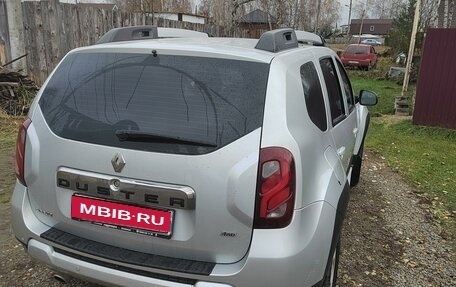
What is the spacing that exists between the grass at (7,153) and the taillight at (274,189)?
135 inches

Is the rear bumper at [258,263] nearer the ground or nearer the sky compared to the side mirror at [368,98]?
nearer the ground

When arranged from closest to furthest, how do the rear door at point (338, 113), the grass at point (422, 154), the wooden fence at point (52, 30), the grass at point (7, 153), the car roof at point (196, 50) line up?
the car roof at point (196, 50)
the rear door at point (338, 113)
the grass at point (7, 153)
the grass at point (422, 154)
the wooden fence at point (52, 30)

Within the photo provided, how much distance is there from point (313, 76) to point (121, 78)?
3.98 ft

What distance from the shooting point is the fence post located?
7492 mm

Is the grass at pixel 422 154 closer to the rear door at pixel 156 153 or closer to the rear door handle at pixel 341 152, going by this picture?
the rear door handle at pixel 341 152

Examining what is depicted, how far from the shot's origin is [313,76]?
272cm

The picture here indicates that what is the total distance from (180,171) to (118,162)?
33 cm

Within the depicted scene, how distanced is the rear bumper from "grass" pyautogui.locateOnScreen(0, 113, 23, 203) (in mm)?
2598

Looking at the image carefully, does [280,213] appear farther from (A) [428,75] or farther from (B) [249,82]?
(A) [428,75]

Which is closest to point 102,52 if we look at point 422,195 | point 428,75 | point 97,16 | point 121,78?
point 121,78

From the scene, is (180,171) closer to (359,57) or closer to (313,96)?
(313,96)

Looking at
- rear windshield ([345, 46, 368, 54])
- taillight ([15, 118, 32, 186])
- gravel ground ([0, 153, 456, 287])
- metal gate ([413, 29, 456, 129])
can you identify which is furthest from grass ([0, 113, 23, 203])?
rear windshield ([345, 46, 368, 54])

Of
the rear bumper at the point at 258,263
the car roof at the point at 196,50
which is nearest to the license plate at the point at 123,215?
the rear bumper at the point at 258,263

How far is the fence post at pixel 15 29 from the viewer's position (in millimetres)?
7492
